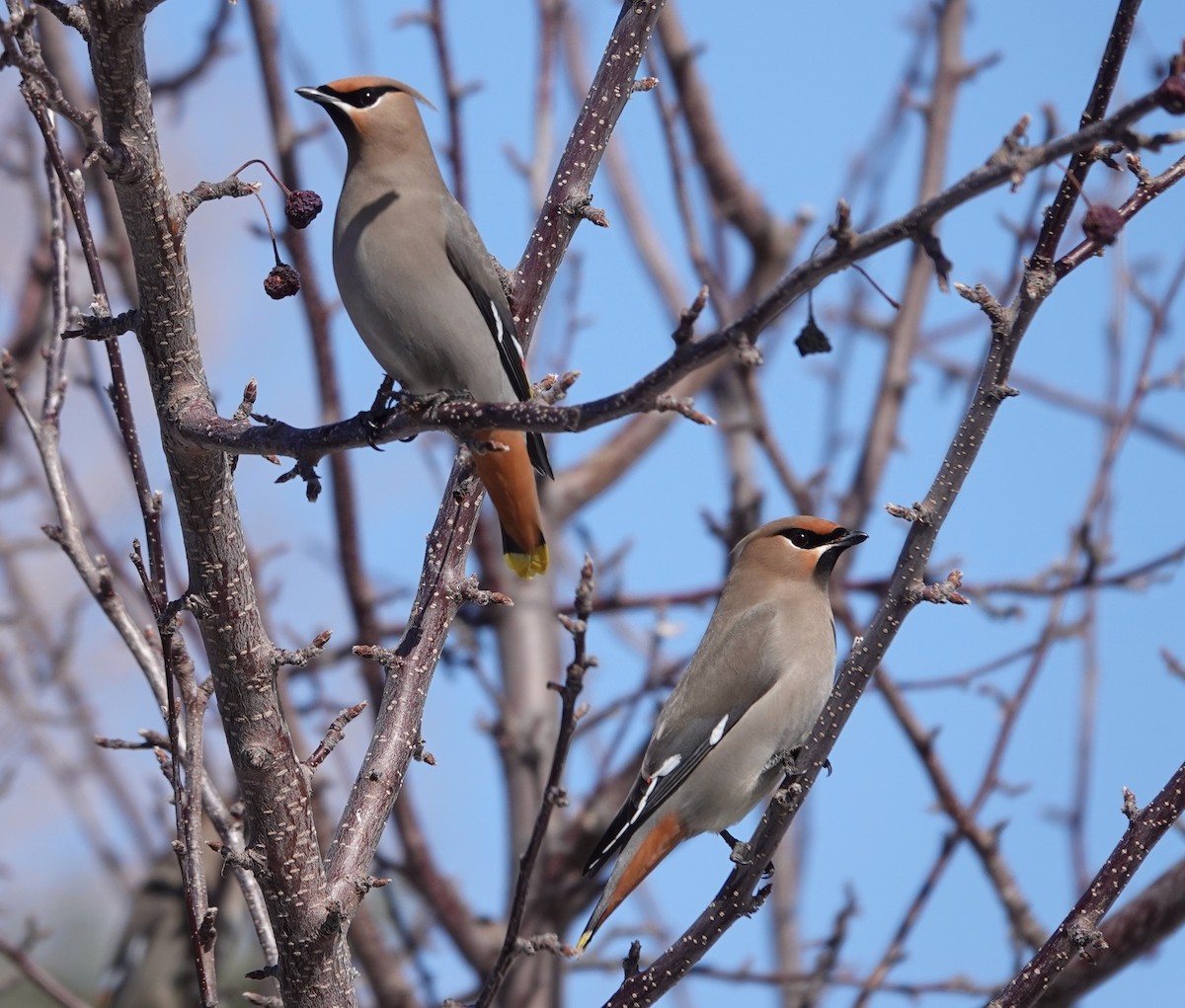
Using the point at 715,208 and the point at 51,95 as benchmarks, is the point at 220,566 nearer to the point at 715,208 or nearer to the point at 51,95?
the point at 51,95

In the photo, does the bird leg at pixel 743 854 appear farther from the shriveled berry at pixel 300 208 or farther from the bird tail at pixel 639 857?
the shriveled berry at pixel 300 208

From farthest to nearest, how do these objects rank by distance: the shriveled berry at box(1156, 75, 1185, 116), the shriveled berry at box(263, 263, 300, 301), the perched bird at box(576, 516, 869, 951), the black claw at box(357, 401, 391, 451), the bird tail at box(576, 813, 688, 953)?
the perched bird at box(576, 516, 869, 951) → the bird tail at box(576, 813, 688, 953) → the shriveled berry at box(263, 263, 300, 301) → the black claw at box(357, 401, 391, 451) → the shriveled berry at box(1156, 75, 1185, 116)

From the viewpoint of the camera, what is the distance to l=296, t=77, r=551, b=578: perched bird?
3508 millimetres

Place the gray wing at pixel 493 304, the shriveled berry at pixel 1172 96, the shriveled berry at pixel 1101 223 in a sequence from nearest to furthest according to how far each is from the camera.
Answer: the shriveled berry at pixel 1172 96 < the shriveled berry at pixel 1101 223 < the gray wing at pixel 493 304

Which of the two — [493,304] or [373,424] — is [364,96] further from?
[373,424]

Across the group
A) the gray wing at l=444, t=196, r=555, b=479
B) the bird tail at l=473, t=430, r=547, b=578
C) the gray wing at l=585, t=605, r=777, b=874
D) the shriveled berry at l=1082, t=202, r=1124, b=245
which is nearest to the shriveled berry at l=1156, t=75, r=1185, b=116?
the shriveled berry at l=1082, t=202, r=1124, b=245

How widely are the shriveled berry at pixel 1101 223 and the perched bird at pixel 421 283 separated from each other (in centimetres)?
158

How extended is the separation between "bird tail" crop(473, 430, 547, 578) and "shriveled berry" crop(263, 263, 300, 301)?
59 cm

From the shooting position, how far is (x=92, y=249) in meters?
3.00

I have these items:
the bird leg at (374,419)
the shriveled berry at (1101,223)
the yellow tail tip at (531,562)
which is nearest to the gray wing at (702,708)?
the yellow tail tip at (531,562)

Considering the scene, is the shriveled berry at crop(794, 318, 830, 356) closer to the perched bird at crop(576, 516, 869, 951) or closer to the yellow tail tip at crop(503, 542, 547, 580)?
the yellow tail tip at crop(503, 542, 547, 580)

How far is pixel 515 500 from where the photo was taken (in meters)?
3.64

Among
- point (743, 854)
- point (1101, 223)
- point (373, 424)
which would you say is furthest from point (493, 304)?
point (1101, 223)

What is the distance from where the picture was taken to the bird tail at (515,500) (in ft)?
11.5
